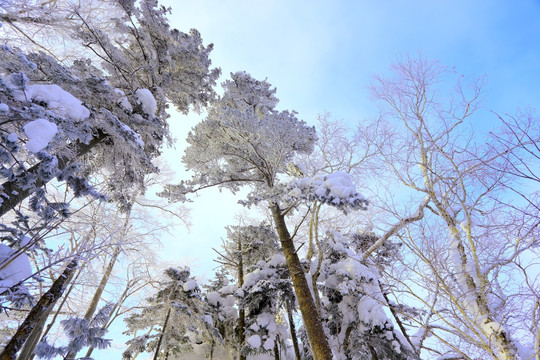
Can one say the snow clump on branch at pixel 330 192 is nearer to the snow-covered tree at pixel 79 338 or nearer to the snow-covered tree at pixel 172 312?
the snow-covered tree at pixel 79 338

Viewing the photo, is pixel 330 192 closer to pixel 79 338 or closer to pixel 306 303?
pixel 306 303

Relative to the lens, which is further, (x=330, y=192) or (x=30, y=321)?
(x=330, y=192)

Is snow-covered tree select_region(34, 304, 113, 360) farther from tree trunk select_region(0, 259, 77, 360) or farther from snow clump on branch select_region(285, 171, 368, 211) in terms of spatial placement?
snow clump on branch select_region(285, 171, 368, 211)

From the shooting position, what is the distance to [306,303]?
19.9 feet

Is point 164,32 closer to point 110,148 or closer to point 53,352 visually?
point 110,148

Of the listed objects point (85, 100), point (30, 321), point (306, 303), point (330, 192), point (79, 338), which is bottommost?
point (79, 338)

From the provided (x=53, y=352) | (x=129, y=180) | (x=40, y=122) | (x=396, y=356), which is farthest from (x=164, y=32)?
(x=396, y=356)

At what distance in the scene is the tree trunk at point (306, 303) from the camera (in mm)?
5516

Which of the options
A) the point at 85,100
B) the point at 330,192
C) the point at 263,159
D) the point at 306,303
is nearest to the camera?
the point at 85,100

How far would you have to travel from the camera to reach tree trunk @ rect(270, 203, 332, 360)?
552 centimetres

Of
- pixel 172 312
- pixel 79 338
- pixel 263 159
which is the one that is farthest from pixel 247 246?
pixel 79 338

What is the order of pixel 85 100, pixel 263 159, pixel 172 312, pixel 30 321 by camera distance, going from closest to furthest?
→ pixel 30 321, pixel 85 100, pixel 263 159, pixel 172 312

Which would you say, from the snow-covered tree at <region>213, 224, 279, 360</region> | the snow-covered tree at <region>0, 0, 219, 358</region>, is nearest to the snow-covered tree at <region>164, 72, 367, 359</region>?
the snow-covered tree at <region>0, 0, 219, 358</region>

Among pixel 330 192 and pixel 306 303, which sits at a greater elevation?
pixel 330 192
